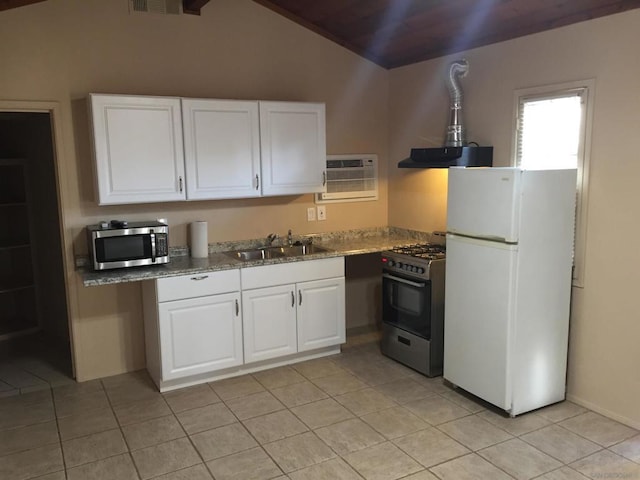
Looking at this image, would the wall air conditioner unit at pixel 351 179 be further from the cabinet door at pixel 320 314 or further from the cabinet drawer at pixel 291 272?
the cabinet door at pixel 320 314

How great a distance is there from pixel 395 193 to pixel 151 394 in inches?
110

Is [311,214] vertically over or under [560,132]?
under

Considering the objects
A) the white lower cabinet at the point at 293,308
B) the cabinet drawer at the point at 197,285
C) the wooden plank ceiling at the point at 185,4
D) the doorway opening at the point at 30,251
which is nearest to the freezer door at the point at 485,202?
the white lower cabinet at the point at 293,308

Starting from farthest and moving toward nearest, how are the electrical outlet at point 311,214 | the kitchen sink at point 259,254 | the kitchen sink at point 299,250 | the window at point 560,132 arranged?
the electrical outlet at point 311,214
the kitchen sink at point 299,250
the kitchen sink at point 259,254
the window at point 560,132

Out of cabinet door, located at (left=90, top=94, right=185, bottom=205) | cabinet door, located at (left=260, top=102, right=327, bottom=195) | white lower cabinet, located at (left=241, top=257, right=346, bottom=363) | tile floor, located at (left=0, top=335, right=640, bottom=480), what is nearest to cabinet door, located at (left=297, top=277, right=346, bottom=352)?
white lower cabinet, located at (left=241, top=257, right=346, bottom=363)

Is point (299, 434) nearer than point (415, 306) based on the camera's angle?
Yes

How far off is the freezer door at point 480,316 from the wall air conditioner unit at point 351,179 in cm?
153

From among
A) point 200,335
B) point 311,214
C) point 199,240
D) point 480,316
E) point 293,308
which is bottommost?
point 200,335

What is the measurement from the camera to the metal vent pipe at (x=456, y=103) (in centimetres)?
412

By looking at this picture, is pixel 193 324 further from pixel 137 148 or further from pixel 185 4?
pixel 185 4

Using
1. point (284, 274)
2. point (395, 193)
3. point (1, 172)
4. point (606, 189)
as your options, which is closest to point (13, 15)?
point (1, 172)

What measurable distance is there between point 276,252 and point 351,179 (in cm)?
103

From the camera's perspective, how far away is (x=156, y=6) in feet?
13.1

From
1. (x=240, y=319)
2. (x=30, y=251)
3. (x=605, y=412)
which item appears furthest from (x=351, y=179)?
(x=30, y=251)
